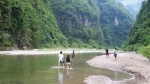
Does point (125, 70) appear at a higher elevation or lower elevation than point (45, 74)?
lower

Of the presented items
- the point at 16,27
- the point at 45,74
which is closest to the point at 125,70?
the point at 45,74

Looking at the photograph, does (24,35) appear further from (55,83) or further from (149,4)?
(55,83)

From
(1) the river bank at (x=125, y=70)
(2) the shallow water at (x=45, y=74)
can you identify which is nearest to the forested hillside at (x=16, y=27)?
(1) the river bank at (x=125, y=70)

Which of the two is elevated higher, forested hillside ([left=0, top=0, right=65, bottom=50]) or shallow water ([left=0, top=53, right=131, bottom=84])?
forested hillside ([left=0, top=0, right=65, bottom=50])

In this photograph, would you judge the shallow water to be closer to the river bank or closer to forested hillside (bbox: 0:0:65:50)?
the river bank

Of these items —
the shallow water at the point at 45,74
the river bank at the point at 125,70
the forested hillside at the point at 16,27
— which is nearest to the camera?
the shallow water at the point at 45,74

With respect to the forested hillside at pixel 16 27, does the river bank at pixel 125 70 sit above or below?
below

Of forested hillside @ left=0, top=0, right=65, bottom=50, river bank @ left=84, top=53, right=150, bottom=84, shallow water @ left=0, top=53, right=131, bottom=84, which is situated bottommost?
river bank @ left=84, top=53, right=150, bottom=84

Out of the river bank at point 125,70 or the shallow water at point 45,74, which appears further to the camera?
the river bank at point 125,70

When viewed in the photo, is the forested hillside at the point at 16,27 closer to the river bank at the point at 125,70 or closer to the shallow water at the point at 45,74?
the river bank at the point at 125,70

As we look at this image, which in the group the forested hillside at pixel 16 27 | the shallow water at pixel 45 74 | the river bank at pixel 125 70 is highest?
the forested hillside at pixel 16 27

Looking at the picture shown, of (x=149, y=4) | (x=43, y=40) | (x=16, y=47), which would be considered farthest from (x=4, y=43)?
(x=149, y=4)

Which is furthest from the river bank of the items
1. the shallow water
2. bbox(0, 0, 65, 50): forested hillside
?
bbox(0, 0, 65, 50): forested hillside

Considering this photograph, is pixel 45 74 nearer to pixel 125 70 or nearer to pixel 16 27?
pixel 125 70
